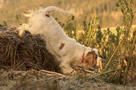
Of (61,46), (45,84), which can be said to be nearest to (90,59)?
(61,46)

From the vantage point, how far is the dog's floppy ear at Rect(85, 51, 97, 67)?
4.07 metres

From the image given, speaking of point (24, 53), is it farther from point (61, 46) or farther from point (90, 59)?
point (90, 59)

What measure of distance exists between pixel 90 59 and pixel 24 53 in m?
1.26

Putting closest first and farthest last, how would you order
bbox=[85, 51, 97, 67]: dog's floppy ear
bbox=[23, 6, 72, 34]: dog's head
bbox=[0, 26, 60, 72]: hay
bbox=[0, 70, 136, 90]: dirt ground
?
bbox=[0, 70, 136, 90]: dirt ground < bbox=[0, 26, 60, 72]: hay < bbox=[85, 51, 97, 67]: dog's floppy ear < bbox=[23, 6, 72, 34]: dog's head

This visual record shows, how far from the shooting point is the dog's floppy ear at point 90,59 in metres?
4.07

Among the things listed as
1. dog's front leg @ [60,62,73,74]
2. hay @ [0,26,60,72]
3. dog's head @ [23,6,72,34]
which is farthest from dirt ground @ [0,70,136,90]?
dog's head @ [23,6,72,34]

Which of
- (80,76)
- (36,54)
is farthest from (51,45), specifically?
(80,76)

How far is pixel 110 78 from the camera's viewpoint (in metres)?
2.49

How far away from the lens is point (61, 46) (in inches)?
165

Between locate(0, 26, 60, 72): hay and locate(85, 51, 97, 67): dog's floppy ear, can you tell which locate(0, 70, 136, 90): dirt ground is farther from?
locate(85, 51, 97, 67): dog's floppy ear

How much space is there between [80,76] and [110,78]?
0.36 meters

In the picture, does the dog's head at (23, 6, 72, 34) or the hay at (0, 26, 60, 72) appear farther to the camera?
the dog's head at (23, 6, 72, 34)

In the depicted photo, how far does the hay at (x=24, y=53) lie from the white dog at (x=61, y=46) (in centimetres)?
15

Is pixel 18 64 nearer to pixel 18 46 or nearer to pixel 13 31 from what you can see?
pixel 18 46
